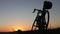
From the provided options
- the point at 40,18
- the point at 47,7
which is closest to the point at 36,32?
the point at 40,18

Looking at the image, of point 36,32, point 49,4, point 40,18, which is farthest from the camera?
point 36,32

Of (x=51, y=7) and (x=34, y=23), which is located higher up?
(x=51, y=7)

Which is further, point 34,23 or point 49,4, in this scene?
point 34,23

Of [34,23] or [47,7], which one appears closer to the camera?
[47,7]

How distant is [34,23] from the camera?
27.1 meters

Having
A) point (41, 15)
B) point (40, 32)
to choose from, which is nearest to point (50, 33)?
point (40, 32)

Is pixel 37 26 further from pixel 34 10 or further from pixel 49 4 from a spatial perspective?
pixel 49 4

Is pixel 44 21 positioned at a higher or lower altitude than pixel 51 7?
lower

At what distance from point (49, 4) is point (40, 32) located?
15.0 ft

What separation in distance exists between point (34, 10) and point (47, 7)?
2155mm

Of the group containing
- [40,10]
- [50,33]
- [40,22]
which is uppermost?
[40,10]

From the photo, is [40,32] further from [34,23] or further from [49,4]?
[49,4]

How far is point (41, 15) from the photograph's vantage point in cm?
2444

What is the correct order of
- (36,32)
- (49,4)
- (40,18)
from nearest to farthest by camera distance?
(49,4) < (40,18) < (36,32)
